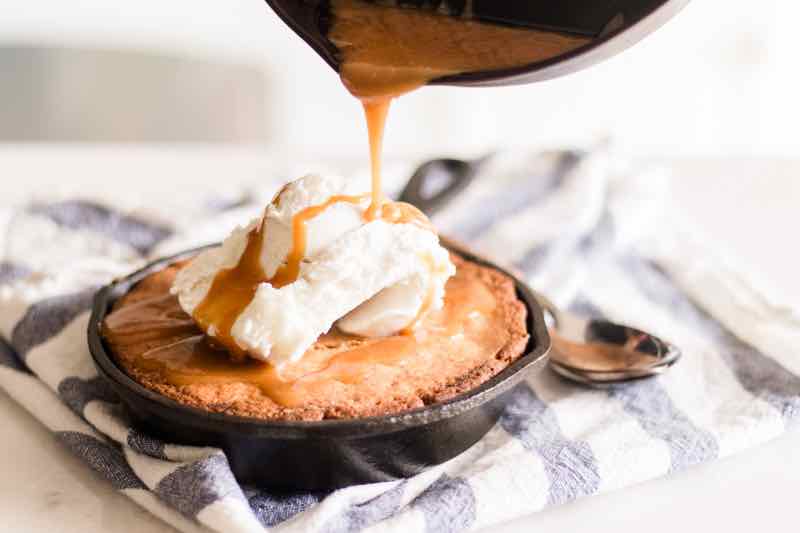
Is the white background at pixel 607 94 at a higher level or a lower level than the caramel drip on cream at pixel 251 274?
lower

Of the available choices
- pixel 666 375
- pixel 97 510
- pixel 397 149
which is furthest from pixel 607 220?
pixel 97 510

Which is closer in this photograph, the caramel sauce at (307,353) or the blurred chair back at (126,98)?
the caramel sauce at (307,353)

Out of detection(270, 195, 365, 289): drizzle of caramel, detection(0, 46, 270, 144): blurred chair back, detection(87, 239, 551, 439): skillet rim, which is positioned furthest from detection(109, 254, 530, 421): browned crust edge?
detection(0, 46, 270, 144): blurred chair back

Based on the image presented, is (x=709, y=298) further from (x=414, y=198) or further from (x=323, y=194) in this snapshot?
(x=323, y=194)

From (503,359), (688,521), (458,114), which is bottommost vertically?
(458,114)

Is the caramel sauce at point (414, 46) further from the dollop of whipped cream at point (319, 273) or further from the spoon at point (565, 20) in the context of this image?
the dollop of whipped cream at point (319, 273)

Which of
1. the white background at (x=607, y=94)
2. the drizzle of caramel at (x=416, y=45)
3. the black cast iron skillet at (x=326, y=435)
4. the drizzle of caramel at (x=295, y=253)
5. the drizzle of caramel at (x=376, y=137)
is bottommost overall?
the white background at (x=607, y=94)

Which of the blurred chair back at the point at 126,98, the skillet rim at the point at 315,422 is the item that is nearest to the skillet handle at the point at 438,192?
the skillet rim at the point at 315,422
